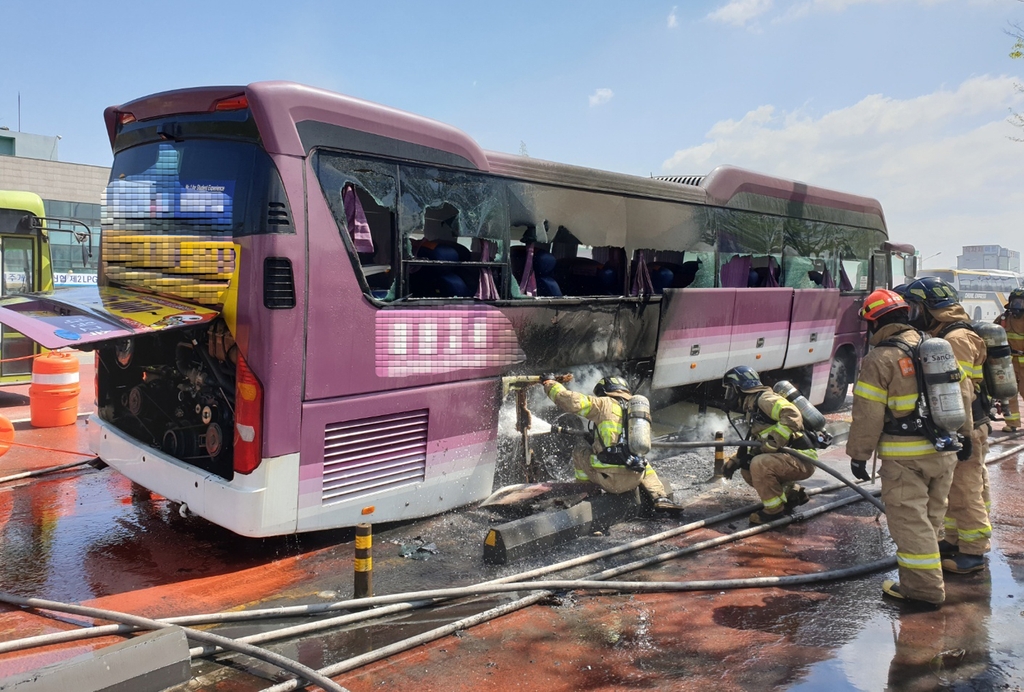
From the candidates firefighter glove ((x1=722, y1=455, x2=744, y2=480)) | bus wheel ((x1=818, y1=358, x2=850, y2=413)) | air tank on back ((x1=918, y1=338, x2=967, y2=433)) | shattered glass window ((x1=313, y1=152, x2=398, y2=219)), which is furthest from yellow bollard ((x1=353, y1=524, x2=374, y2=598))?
bus wheel ((x1=818, y1=358, x2=850, y2=413))

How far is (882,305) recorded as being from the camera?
530 centimetres

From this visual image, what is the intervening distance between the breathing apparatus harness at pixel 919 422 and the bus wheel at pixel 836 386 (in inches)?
277

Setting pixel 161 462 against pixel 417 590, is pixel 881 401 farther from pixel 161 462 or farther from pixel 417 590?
pixel 161 462

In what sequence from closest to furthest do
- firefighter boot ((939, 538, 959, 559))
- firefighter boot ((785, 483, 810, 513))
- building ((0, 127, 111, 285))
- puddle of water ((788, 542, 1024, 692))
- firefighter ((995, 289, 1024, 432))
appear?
puddle of water ((788, 542, 1024, 692)), firefighter boot ((939, 538, 959, 559)), firefighter boot ((785, 483, 810, 513)), firefighter ((995, 289, 1024, 432)), building ((0, 127, 111, 285))

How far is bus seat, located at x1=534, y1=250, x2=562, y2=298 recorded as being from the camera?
6902 mm

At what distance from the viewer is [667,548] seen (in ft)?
19.3

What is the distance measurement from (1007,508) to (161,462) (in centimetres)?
777

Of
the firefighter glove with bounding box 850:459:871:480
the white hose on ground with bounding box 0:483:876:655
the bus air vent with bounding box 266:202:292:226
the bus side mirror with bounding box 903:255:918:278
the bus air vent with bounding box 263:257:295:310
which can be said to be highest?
the bus side mirror with bounding box 903:255:918:278

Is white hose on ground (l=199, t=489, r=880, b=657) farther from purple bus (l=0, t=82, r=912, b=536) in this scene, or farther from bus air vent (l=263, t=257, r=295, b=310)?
bus air vent (l=263, t=257, r=295, b=310)

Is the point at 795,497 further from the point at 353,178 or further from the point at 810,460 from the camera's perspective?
the point at 353,178

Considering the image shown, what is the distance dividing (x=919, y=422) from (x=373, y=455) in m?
3.78

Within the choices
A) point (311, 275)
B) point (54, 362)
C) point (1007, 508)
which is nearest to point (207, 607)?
point (311, 275)

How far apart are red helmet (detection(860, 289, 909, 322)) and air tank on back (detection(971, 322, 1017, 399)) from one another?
169 centimetres

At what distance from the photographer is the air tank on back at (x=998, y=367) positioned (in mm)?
6633
